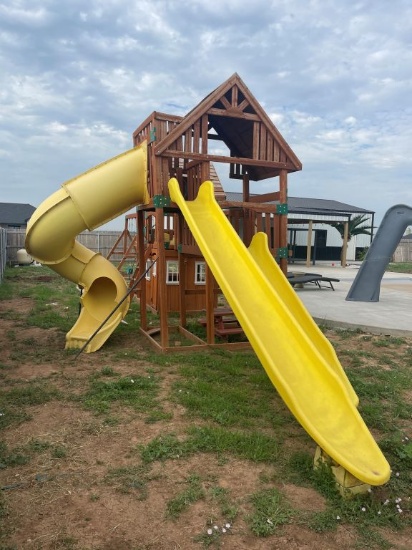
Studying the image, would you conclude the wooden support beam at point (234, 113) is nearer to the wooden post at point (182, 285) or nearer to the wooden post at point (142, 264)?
the wooden post at point (142, 264)

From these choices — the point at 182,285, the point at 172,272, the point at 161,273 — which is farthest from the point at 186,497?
the point at 172,272

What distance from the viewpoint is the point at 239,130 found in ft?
26.9

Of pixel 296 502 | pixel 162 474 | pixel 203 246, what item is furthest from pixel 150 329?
pixel 296 502

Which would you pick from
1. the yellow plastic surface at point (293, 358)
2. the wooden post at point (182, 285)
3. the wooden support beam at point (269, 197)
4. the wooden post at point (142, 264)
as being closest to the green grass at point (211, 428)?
the yellow plastic surface at point (293, 358)

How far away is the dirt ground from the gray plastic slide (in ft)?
33.0

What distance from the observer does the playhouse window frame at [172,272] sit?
35.9ft

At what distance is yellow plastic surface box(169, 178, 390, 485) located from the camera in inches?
134

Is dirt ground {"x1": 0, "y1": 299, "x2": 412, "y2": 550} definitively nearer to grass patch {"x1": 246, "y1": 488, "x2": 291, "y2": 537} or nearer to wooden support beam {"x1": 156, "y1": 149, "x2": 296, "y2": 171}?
grass patch {"x1": 246, "y1": 488, "x2": 291, "y2": 537}

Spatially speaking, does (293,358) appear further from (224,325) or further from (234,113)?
(234,113)

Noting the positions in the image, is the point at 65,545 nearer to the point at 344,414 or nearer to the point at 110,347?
the point at 344,414

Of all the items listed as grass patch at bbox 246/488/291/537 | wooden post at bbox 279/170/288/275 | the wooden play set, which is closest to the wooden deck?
the wooden play set

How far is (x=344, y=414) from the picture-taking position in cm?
372

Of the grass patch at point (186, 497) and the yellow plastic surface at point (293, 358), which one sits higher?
the yellow plastic surface at point (293, 358)

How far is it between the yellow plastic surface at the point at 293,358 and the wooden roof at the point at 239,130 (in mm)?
1472
